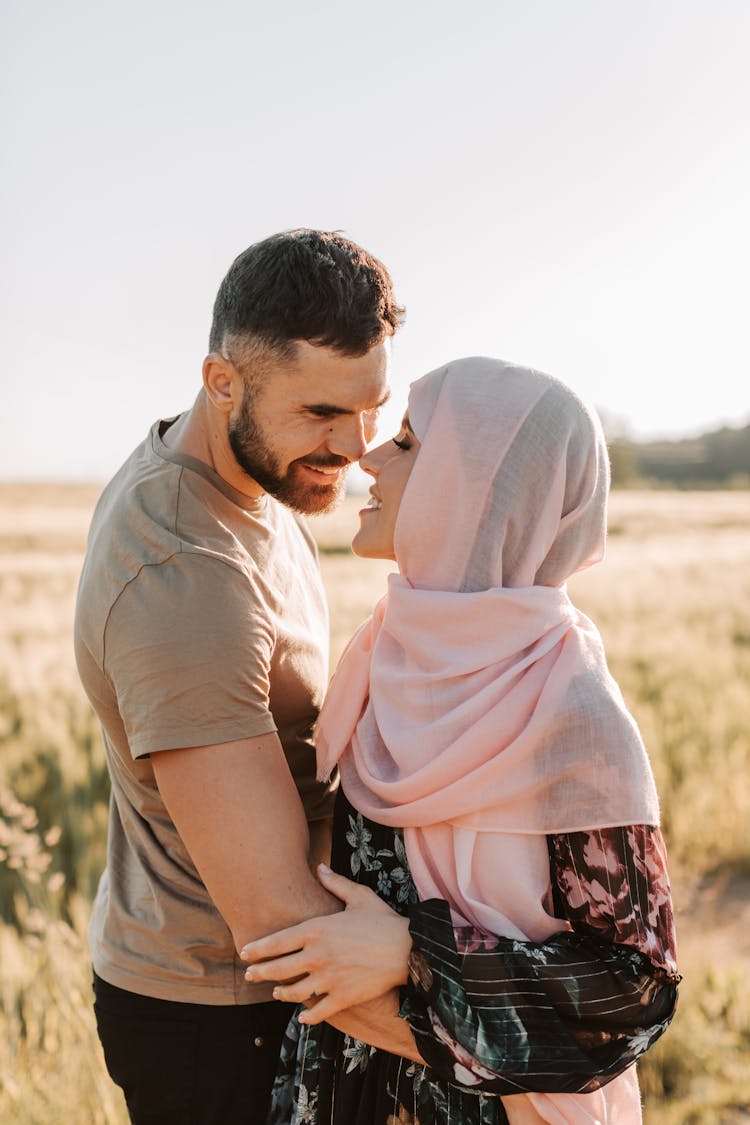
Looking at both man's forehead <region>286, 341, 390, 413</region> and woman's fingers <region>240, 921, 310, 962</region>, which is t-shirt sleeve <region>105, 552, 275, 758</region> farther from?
man's forehead <region>286, 341, 390, 413</region>

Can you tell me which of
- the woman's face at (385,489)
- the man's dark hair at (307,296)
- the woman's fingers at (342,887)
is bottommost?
the woman's fingers at (342,887)

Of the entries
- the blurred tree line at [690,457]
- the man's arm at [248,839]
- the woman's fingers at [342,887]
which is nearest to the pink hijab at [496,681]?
the woman's fingers at [342,887]

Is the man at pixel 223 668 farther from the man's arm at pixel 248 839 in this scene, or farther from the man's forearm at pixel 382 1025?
the man's forearm at pixel 382 1025

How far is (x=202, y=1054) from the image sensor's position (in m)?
2.08

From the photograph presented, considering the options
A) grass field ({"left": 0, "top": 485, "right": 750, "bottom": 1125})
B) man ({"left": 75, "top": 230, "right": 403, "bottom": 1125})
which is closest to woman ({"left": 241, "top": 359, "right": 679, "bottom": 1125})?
man ({"left": 75, "top": 230, "right": 403, "bottom": 1125})

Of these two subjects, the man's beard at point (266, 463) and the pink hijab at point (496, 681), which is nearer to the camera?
the pink hijab at point (496, 681)

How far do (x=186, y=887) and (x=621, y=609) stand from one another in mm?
8434

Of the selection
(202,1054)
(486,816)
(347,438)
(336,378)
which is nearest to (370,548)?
A: (347,438)

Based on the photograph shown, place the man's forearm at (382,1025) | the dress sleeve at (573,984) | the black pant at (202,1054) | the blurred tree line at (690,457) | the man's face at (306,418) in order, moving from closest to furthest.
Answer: the dress sleeve at (573,984) → the man's forearm at (382,1025) → the black pant at (202,1054) → the man's face at (306,418) → the blurred tree line at (690,457)

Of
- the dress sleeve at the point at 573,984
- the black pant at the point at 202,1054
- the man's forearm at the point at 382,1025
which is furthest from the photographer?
the black pant at the point at 202,1054

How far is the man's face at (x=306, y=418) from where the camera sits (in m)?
2.18

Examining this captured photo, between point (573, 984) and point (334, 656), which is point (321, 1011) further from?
point (334, 656)

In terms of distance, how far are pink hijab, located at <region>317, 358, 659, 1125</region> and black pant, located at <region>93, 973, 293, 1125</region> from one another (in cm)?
55

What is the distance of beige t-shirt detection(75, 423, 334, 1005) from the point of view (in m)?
1.78
